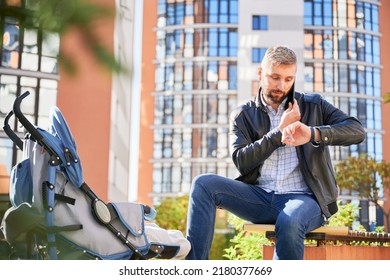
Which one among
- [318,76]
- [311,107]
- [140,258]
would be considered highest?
[318,76]

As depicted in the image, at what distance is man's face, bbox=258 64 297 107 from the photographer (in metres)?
2.02

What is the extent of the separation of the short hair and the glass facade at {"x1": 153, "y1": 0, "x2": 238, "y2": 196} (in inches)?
144

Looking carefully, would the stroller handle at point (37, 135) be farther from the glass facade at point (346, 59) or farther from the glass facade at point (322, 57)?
the glass facade at point (346, 59)

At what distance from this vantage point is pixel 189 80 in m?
9.83

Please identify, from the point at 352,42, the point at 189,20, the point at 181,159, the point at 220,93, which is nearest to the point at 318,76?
the point at 352,42

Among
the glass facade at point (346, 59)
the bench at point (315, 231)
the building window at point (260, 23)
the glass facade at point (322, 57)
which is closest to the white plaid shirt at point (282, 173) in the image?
the bench at point (315, 231)

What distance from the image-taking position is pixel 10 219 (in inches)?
75.8

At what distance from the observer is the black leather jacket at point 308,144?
1.93 metres

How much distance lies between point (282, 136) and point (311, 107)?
0.77 feet

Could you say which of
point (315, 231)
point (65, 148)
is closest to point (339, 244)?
point (315, 231)

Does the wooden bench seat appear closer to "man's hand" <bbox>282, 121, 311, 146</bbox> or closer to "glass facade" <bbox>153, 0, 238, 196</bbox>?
"man's hand" <bbox>282, 121, 311, 146</bbox>

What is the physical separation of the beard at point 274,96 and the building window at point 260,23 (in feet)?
7.33

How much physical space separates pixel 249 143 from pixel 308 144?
0.16m

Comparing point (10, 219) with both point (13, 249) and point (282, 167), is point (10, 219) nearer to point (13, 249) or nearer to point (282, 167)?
point (13, 249)
